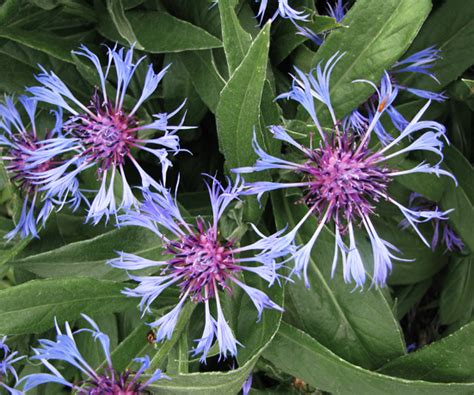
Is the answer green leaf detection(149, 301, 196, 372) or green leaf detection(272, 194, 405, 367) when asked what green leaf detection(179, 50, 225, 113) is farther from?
green leaf detection(149, 301, 196, 372)

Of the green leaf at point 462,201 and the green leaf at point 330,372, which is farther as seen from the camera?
the green leaf at point 462,201

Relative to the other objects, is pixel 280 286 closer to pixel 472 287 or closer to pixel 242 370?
pixel 242 370

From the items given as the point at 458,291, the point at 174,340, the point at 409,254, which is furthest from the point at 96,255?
the point at 458,291

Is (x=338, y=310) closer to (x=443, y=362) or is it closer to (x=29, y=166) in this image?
(x=443, y=362)

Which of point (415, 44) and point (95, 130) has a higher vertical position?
point (415, 44)

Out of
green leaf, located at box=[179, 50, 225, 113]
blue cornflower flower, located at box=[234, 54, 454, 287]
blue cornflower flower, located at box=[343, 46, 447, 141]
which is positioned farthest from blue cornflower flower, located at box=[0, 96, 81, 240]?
blue cornflower flower, located at box=[343, 46, 447, 141]

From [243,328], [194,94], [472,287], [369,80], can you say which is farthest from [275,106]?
[472,287]

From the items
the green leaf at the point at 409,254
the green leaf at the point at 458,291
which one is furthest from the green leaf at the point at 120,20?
the green leaf at the point at 458,291

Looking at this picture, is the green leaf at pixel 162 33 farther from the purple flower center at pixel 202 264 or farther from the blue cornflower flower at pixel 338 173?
the purple flower center at pixel 202 264
